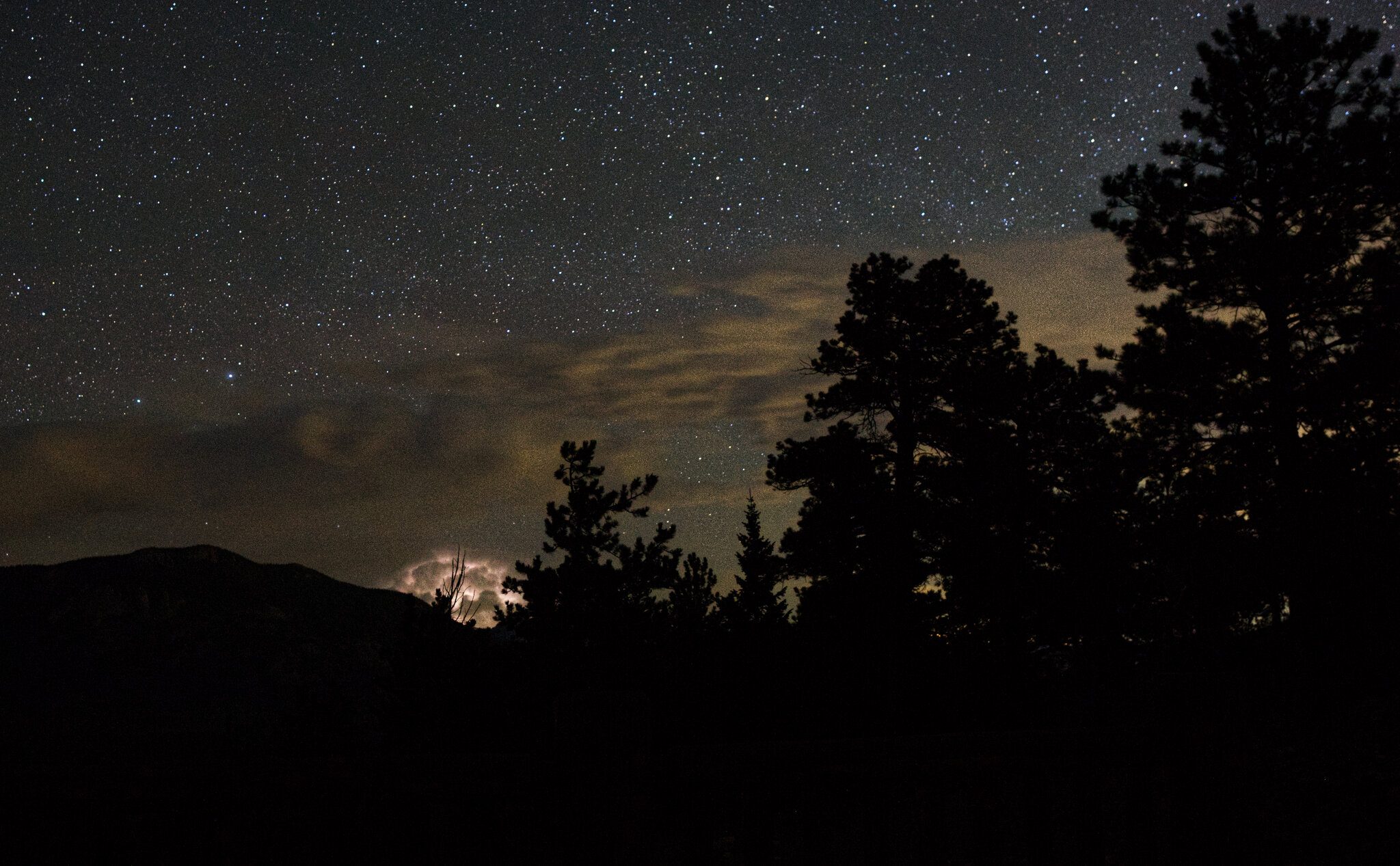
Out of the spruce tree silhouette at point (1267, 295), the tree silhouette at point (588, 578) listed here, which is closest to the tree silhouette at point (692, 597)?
the tree silhouette at point (588, 578)

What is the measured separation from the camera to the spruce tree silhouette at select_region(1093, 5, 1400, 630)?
20844mm

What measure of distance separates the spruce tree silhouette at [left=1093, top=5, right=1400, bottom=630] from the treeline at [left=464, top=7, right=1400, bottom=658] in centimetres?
5

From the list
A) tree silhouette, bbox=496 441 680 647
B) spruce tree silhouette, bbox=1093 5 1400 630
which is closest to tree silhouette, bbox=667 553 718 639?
tree silhouette, bbox=496 441 680 647

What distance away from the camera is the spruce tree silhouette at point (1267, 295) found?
20844mm

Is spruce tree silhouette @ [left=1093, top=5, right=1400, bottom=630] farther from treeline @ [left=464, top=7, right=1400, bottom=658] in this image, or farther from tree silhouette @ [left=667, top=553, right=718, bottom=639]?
tree silhouette @ [left=667, top=553, right=718, bottom=639]

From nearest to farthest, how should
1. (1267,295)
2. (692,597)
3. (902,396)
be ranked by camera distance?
(1267,295) → (902,396) → (692,597)

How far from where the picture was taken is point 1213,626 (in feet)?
71.7

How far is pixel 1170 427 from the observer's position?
2289cm

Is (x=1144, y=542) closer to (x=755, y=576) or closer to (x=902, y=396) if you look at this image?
(x=902, y=396)

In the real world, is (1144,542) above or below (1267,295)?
below

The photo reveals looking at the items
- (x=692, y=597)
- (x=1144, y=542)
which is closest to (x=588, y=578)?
(x=692, y=597)

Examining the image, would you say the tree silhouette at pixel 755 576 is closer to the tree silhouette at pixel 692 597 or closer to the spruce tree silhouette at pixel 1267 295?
the tree silhouette at pixel 692 597

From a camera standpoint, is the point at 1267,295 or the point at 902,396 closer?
the point at 1267,295

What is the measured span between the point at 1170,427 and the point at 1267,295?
11.5 feet
